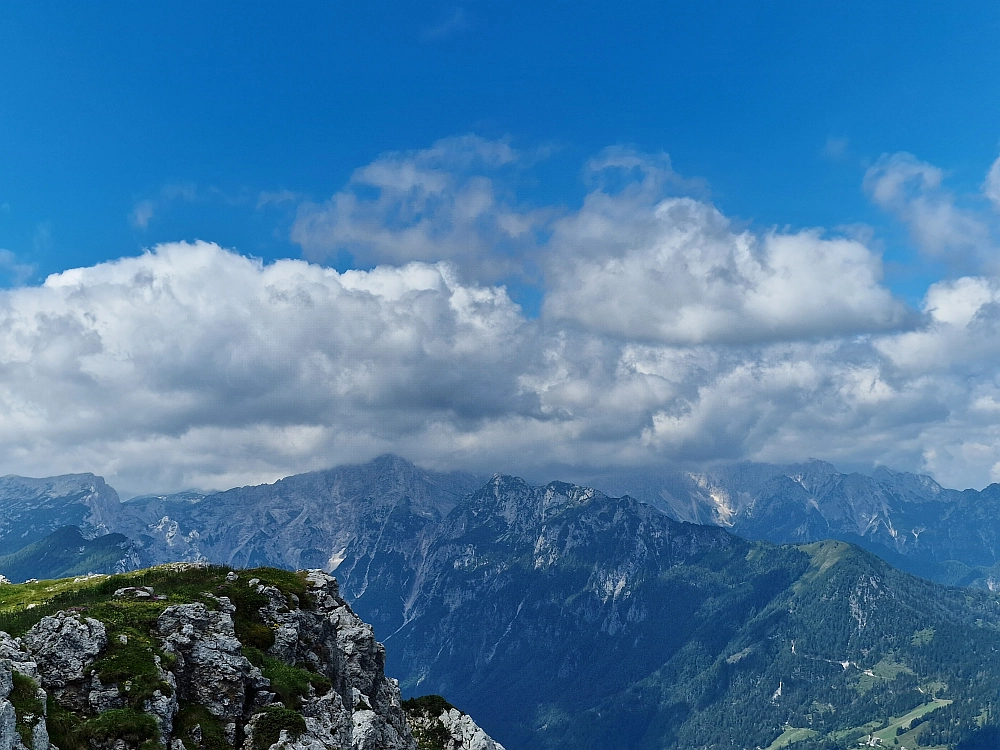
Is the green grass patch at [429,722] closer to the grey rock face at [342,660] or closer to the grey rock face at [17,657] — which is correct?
the grey rock face at [342,660]

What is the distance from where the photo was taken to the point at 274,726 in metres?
61.6

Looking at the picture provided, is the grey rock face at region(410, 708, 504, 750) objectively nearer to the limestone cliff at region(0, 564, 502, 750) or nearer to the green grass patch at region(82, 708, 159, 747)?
the limestone cliff at region(0, 564, 502, 750)

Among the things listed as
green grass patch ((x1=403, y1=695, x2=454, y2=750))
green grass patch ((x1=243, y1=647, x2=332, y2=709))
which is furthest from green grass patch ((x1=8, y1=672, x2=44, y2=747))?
green grass patch ((x1=403, y1=695, x2=454, y2=750))

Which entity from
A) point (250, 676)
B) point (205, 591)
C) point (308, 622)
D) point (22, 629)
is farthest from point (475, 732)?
point (22, 629)

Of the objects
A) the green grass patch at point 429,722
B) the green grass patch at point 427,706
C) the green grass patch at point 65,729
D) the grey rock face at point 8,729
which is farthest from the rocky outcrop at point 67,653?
the green grass patch at point 427,706

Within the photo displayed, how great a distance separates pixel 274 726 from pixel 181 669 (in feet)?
34.7

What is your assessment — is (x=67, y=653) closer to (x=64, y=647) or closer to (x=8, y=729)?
(x=64, y=647)

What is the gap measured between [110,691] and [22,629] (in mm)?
15627

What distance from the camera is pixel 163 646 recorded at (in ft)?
220

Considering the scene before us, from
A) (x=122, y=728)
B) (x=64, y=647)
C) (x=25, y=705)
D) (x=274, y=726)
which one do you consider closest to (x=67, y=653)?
(x=64, y=647)

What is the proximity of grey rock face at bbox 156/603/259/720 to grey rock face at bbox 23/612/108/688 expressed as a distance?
6.69 meters

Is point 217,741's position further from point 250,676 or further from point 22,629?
point 22,629

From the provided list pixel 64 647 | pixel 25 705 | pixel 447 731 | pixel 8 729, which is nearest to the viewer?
pixel 8 729

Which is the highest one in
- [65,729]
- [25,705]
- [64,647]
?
[64,647]
